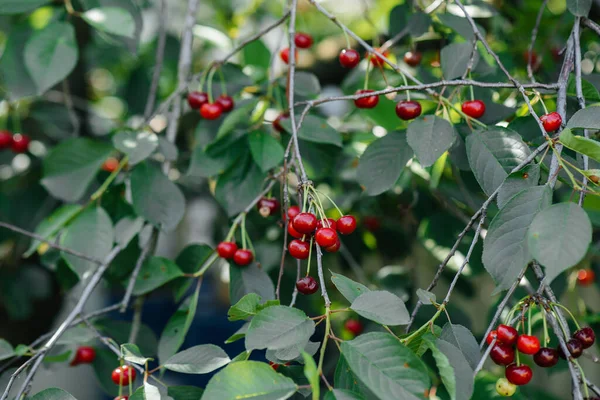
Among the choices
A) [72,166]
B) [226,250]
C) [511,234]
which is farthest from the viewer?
[72,166]

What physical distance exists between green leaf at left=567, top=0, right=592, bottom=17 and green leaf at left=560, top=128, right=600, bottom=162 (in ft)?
1.56

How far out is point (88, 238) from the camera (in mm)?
1333

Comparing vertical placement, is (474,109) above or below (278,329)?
above

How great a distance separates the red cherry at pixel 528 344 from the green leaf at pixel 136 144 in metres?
0.86

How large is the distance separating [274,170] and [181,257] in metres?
0.33

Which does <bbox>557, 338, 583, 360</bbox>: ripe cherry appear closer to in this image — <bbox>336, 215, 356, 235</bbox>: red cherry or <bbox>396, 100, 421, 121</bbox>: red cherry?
<bbox>336, 215, 356, 235</bbox>: red cherry

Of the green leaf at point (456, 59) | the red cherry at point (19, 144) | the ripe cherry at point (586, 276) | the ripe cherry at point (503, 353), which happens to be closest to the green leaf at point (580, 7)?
the green leaf at point (456, 59)

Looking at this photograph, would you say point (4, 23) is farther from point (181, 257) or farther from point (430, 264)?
point (430, 264)

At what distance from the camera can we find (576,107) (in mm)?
1166

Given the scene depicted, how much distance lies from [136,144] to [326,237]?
25.8 inches

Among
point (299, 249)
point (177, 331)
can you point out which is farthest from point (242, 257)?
point (299, 249)

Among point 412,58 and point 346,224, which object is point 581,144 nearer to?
point 346,224

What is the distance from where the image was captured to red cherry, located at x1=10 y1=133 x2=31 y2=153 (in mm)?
1971

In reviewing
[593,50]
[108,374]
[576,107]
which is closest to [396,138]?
[576,107]
